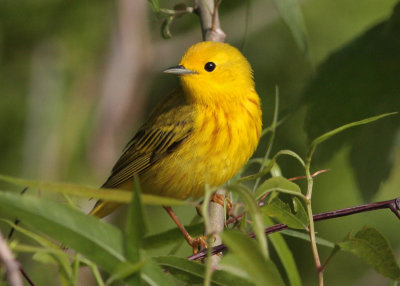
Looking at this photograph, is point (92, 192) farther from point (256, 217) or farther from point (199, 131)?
point (199, 131)

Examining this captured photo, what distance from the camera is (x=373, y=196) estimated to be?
251 cm

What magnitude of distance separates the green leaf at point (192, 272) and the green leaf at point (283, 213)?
0.67 feet

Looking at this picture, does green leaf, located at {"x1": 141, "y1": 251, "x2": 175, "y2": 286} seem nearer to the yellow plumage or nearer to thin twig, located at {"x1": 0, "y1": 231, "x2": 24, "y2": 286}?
thin twig, located at {"x1": 0, "y1": 231, "x2": 24, "y2": 286}

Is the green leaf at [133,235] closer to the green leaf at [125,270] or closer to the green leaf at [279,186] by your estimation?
the green leaf at [125,270]

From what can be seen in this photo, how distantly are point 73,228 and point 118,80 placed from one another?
4.86 metres

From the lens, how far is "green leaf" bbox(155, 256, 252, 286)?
1.72m

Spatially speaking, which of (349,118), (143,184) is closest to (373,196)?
(349,118)

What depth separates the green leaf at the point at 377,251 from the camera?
5.31ft

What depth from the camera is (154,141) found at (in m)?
3.67

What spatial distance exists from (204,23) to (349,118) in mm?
868

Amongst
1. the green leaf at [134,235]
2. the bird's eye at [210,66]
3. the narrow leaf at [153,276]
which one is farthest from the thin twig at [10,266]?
the bird's eye at [210,66]

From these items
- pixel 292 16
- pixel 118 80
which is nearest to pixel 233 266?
pixel 292 16

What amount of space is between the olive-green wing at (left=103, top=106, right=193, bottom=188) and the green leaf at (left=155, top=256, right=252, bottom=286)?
5.50 feet

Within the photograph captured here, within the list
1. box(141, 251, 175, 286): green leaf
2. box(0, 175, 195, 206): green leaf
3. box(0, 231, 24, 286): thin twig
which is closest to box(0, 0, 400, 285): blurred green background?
box(141, 251, 175, 286): green leaf
